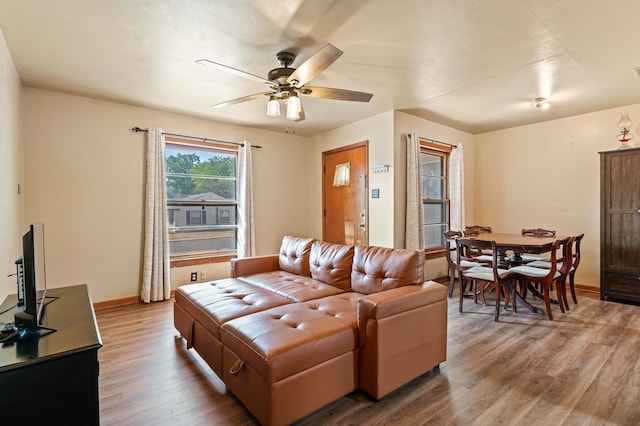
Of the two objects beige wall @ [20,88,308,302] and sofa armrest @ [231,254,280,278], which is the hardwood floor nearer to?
sofa armrest @ [231,254,280,278]

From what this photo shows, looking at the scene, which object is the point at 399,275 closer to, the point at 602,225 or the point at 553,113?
the point at 602,225

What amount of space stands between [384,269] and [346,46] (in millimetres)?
1849

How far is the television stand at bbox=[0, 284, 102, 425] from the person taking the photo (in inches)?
45.0

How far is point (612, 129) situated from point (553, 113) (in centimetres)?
76

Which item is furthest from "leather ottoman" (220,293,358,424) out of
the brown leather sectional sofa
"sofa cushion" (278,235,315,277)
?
"sofa cushion" (278,235,315,277)

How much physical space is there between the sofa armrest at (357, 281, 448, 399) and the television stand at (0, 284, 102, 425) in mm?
1368

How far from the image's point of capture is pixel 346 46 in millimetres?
2553

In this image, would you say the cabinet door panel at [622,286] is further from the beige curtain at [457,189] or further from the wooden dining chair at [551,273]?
the beige curtain at [457,189]

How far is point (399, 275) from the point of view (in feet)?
7.93

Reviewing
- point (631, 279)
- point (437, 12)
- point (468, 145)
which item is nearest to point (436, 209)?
point (468, 145)

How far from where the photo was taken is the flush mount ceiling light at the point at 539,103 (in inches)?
Result: 154

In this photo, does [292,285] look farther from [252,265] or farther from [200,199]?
[200,199]

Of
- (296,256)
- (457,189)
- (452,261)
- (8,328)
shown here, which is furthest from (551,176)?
(8,328)

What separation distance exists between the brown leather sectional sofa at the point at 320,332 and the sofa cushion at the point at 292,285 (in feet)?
0.06
